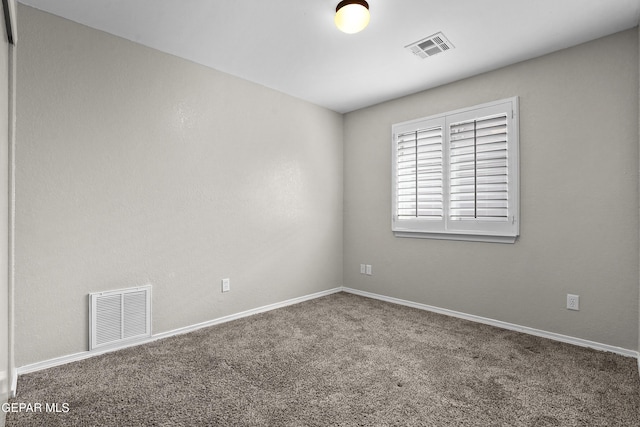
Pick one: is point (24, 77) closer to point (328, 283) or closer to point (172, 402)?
point (172, 402)

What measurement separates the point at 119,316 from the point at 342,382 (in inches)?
69.8

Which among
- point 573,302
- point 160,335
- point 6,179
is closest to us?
point 6,179

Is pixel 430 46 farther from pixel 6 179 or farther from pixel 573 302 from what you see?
pixel 6 179

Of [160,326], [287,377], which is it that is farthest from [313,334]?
[160,326]

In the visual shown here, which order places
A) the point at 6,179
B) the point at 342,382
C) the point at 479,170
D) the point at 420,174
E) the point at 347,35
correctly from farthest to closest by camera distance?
the point at 420,174 < the point at 479,170 < the point at 347,35 < the point at 342,382 < the point at 6,179

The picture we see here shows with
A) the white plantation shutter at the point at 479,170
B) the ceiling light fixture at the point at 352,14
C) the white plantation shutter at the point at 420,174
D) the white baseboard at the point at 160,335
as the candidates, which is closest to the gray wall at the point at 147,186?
the white baseboard at the point at 160,335

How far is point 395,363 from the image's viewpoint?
2355 millimetres

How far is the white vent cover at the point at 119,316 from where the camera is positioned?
245 cm

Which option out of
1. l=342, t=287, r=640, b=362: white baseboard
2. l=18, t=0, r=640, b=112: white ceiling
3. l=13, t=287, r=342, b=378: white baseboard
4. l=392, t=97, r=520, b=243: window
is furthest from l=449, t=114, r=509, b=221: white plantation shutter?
l=13, t=287, r=342, b=378: white baseboard

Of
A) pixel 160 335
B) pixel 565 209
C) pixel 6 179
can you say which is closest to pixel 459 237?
pixel 565 209

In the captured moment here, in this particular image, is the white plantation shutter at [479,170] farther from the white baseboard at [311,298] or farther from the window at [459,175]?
the white baseboard at [311,298]

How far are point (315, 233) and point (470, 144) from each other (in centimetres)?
200

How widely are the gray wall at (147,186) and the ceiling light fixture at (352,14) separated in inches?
60.2

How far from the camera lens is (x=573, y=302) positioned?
270 centimetres
